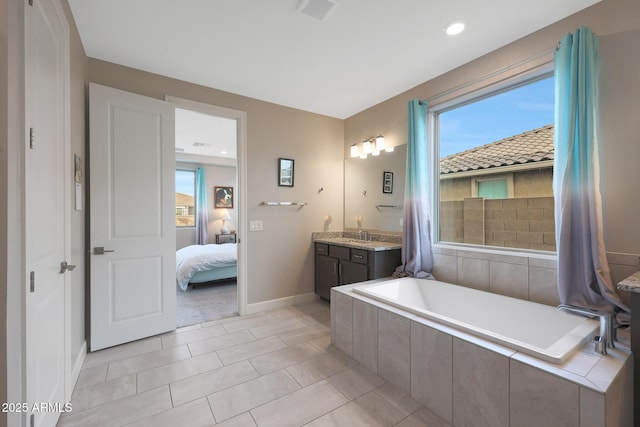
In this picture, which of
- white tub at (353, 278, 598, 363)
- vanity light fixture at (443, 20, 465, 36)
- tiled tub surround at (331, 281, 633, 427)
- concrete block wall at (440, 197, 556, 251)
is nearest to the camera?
tiled tub surround at (331, 281, 633, 427)

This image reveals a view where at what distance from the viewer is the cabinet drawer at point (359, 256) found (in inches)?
116

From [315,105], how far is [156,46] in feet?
5.93

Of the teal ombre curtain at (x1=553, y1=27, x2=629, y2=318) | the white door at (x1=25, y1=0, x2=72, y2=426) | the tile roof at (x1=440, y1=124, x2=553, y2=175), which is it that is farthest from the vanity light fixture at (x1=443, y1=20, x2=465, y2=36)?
the white door at (x1=25, y1=0, x2=72, y2=426)

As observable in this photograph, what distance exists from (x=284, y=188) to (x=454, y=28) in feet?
7.71

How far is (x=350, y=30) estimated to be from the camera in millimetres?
2078

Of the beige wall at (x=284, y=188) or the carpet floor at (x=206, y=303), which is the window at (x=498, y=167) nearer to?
the beige wall at (x=284, y=188)

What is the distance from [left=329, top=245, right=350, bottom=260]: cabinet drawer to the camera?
10.5 ft

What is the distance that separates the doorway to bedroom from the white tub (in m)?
1.94

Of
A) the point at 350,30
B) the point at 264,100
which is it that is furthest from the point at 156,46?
the point at 350,30

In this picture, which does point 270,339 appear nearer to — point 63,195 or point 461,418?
point 461,418

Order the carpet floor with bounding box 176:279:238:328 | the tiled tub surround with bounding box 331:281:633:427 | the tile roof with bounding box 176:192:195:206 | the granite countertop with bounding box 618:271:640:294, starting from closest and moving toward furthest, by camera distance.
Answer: the tiled tub surround with bounding box 331:281:633:427 → the granite countertop with bounding box 618:271:640:294 → the carpet floor with bounding box 176:279:238:328 → the tile roof with bounding box 176:192:195:206

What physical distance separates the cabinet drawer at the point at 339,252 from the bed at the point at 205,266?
182cm

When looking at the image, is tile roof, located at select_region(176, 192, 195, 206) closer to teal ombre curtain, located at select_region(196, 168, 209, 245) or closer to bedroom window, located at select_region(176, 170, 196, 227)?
bedroom window, located at select_region(176, 170, 196, 227)

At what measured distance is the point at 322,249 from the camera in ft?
11.8
